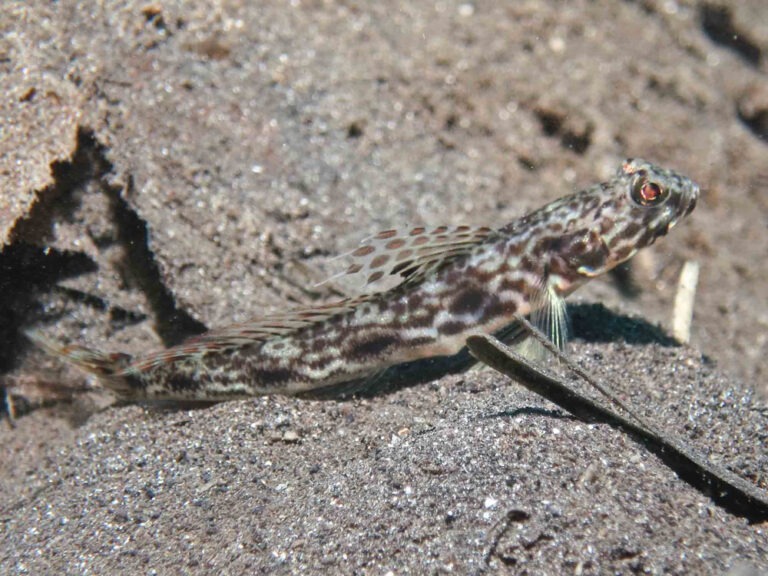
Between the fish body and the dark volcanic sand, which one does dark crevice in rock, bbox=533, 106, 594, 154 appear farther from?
the fish body

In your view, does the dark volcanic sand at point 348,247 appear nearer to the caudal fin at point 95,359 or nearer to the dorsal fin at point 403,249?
the caudal fin at point 95,359

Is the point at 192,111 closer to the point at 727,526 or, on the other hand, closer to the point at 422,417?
the point at 422,417

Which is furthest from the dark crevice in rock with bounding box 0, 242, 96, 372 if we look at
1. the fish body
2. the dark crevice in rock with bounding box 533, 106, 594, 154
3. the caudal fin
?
the dark crevice in rock with bounding box 533, 106, 594, 154

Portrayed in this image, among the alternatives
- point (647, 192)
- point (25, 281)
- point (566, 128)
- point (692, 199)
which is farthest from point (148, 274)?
point (566, 128)

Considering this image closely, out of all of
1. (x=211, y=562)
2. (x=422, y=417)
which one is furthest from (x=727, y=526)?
(x=211, y=562)

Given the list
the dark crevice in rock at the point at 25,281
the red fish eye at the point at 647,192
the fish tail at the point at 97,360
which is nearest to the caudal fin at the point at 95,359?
the fish tail at the point at 97,360

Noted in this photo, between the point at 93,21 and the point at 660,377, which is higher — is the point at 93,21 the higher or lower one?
the higher one

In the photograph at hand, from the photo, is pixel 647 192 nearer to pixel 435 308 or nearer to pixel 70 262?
pixel 435 308
